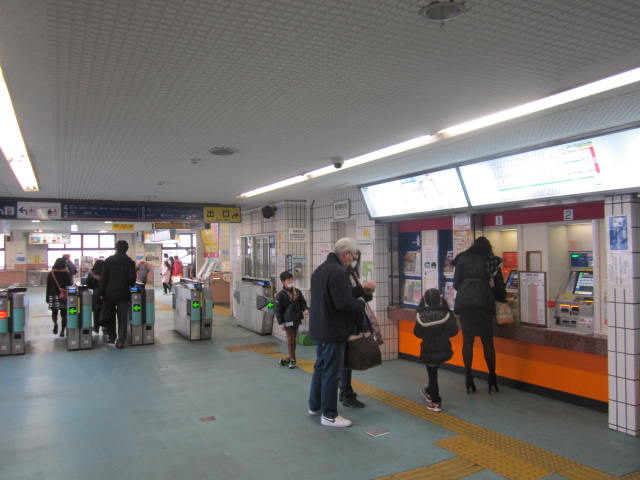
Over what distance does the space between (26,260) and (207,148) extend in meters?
22.8

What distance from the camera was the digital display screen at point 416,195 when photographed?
6136mm

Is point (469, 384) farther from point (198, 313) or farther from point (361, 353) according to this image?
point (198, 313)

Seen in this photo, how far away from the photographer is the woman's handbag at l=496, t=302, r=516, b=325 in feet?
18.9

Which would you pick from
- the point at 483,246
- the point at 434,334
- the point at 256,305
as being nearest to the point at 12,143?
the point at 434,334

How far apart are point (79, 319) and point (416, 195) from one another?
6555mm

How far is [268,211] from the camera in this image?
32.4 ft

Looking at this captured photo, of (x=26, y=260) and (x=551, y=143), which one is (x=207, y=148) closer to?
(x=551, y=143)

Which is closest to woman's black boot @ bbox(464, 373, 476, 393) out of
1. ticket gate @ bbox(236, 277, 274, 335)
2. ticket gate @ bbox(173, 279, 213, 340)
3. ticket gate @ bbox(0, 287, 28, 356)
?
ticket gate @ bbox(236, 277, 274, 335)

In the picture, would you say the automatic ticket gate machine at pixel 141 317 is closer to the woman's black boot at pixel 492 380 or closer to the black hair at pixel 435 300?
the black hair at pixel 435 300

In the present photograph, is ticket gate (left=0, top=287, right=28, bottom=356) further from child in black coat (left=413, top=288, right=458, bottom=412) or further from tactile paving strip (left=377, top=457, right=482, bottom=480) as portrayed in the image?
tactile paving strip (left=377, top=457, right=482, bottom=480)

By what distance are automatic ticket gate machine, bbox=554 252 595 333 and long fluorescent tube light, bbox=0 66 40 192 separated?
585 centimetres

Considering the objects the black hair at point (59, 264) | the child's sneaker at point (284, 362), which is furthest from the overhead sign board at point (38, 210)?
the child's sneaker at point (284, 362)

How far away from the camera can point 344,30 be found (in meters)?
2.40

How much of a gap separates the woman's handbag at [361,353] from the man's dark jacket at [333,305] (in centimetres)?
18
